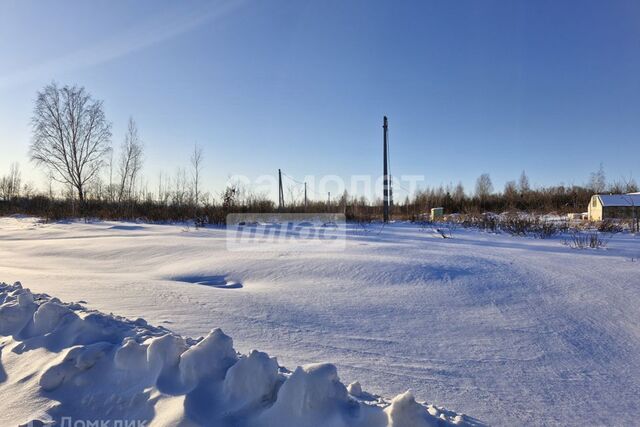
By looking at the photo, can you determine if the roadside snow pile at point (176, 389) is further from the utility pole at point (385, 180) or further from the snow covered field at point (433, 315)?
the utility pole at point (385, 180)

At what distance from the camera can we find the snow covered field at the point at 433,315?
162cm

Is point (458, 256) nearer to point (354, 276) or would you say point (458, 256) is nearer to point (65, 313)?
point (354, 276)

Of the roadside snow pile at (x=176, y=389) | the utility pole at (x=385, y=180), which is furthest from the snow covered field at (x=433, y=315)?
the utility pole at (x=385, y=180)

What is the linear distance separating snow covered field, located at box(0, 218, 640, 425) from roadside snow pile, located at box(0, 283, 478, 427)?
0.13 m

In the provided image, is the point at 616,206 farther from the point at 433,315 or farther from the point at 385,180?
the point at 433,315

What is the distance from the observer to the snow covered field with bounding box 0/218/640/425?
1.62m

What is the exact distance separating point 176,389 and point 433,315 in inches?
74.4

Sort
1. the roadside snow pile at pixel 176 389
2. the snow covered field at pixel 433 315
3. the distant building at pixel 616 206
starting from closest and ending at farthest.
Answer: the roadside snow pile at pixel 176 389 → the snow covered field at pixel 433 315 → the distant building at pixel 616 206

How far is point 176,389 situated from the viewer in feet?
4.60

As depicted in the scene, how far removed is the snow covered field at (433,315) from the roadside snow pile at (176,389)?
126 mm

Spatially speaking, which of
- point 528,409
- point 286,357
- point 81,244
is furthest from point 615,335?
point 81,244

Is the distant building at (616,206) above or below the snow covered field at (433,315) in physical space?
above

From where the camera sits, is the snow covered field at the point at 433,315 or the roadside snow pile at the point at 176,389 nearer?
the roadside snow pile at the point at 176,389

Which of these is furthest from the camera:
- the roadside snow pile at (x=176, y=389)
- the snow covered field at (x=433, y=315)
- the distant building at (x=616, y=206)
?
the distant building at (x=616, y=206)
